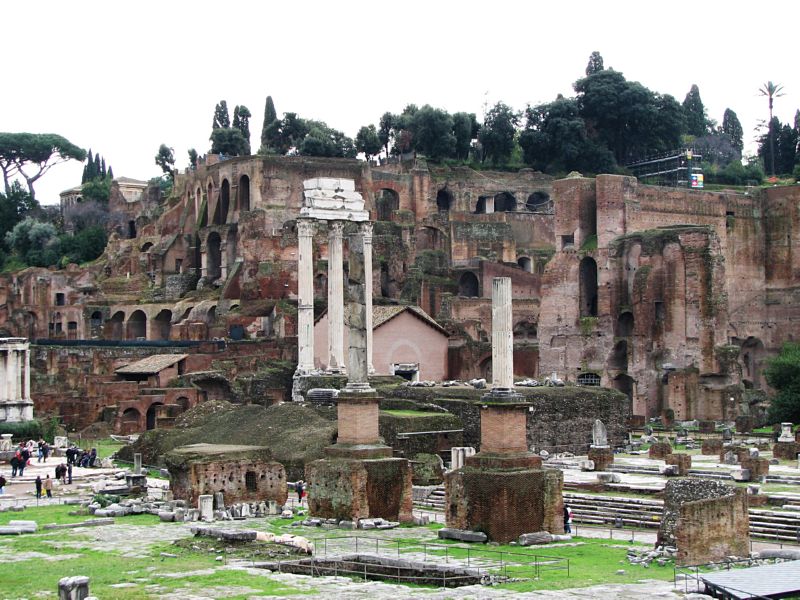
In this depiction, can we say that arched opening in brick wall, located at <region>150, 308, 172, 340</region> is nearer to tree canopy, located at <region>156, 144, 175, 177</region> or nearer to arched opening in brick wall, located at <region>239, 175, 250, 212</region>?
arched opening in brick wall, located at <region>239, 175, 250, 212</region>

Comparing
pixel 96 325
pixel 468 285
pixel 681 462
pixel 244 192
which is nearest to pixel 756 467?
pixel 681 462

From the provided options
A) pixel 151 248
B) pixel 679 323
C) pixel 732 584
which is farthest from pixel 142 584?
pixel 151 248

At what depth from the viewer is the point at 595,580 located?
18938 mm

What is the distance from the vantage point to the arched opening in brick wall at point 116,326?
231 feet

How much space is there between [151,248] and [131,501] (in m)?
47.6

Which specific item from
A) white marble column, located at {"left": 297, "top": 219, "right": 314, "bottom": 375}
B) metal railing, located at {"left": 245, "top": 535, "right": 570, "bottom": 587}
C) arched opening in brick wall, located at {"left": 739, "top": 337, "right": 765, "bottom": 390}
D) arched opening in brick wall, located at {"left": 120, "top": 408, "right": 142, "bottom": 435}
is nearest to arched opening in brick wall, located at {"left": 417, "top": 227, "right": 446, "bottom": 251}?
arched opening in brick wall, located at {"left": 739, "top": 337, "right": 765, "bottom": 390}

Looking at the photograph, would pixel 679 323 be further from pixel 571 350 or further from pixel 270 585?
pixel 270 585

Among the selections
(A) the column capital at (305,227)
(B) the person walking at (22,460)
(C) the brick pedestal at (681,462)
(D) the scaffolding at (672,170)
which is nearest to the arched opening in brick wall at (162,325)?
(A) the column capital at (305,227)

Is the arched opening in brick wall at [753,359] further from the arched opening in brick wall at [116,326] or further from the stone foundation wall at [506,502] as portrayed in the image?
the stone foundation wall at [506,502]

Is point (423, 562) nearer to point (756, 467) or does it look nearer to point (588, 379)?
point (756, 467)

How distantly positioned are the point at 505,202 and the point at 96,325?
85.8 ft

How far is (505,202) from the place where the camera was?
82062mm

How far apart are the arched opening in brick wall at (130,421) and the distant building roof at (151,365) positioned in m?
2.96

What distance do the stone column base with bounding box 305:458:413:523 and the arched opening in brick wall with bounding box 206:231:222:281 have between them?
152 feet
